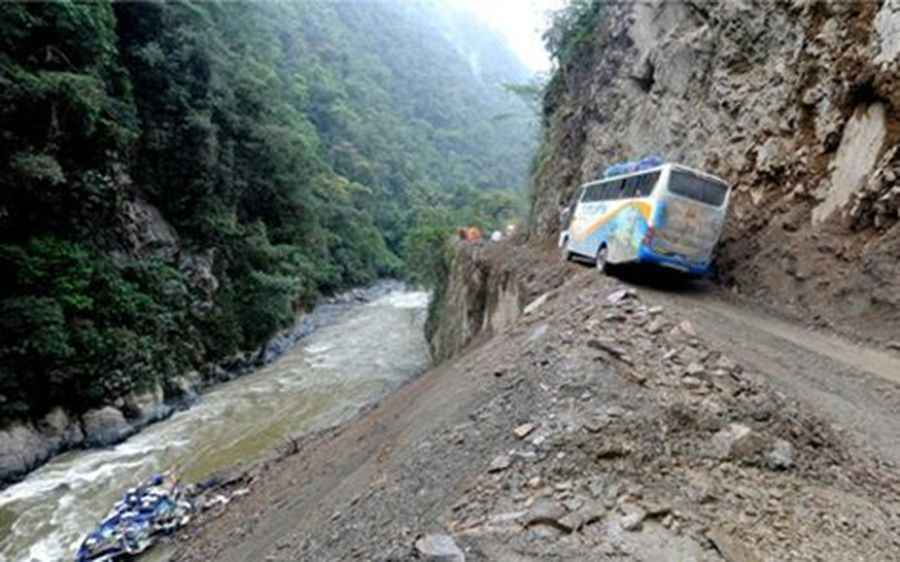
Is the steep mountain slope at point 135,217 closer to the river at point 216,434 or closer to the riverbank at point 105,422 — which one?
the riverbank at point 105,422

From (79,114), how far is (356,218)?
35.6 metres

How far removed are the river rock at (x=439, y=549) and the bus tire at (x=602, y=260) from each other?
9725 mm

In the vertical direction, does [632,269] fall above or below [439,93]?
below

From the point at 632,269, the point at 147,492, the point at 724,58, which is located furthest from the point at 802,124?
the point at 147,492

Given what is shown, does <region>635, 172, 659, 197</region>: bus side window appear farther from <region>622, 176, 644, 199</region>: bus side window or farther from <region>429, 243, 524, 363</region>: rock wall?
<region>429, 243, 524, 363</region>: rock wall

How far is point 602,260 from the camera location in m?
13.0

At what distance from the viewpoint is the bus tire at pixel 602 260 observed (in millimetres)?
12736

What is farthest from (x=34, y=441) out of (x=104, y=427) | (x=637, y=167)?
(x=637, y=167)

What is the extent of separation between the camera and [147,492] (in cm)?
1011

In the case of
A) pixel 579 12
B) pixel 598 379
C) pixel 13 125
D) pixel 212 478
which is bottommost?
pixel 212 478

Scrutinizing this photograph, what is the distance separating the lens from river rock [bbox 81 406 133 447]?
1464 centimetres

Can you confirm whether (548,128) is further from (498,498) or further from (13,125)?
(498,498)

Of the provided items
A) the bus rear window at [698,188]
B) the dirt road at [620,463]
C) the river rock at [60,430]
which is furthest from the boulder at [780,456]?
the river rock at [60,430]

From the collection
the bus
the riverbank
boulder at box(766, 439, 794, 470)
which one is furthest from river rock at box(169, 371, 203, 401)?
boulder at box(766, 439, 794, 470)
